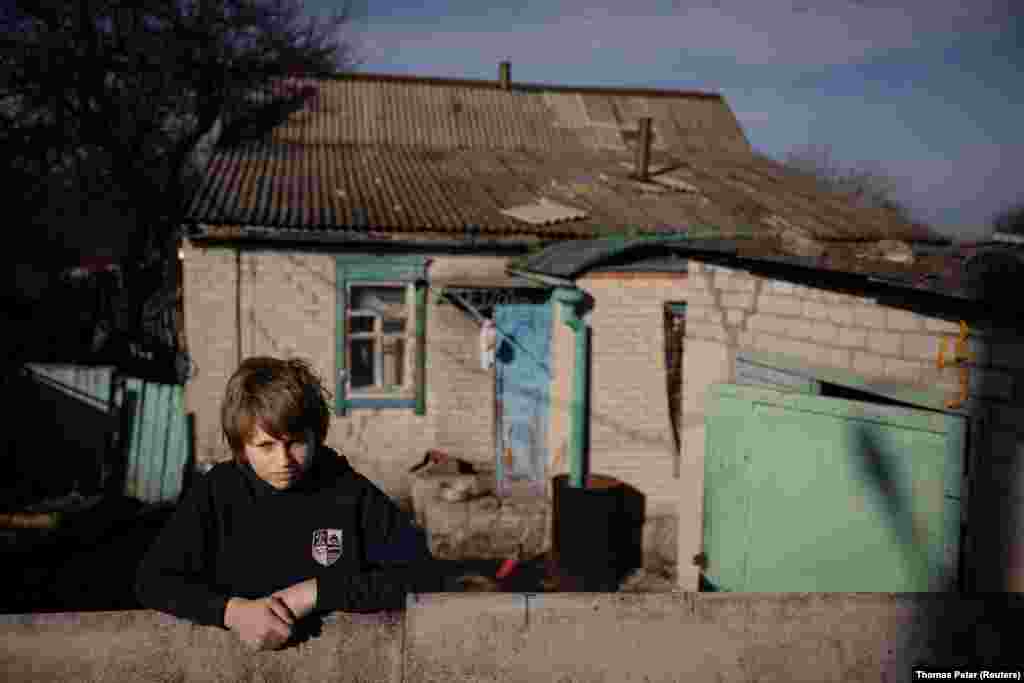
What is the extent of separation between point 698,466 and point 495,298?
149 inches

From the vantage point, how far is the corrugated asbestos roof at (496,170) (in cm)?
897

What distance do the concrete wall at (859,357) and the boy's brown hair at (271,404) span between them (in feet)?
9.61

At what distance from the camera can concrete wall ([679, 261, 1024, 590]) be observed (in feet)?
10.3

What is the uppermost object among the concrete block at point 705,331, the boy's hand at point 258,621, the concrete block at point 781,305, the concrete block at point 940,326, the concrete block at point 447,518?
the concrete block at point 781,305

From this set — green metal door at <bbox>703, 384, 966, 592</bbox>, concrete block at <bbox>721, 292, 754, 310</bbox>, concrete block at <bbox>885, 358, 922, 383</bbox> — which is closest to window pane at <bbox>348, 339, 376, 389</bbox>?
concrete block at <bbox>721, 292, 754, 310</bbox>

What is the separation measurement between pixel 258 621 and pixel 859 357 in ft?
11.2

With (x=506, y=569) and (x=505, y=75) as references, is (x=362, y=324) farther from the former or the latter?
(x=505, y=75)

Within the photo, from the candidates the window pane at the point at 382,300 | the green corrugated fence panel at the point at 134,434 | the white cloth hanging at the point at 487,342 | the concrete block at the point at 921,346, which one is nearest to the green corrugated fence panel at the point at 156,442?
the green corrugated fence panel at the point at 134,434

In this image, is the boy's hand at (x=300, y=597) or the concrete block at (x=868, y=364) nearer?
the boy's hand at (x=300, y=597)

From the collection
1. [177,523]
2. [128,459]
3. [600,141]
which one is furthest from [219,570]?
[600,141]

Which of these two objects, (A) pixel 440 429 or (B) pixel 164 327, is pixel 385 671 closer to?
(A) pixel 440 429

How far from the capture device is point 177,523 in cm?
181

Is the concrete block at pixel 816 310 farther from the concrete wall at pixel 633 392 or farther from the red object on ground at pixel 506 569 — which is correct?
the red object on ground at pixel 506 569

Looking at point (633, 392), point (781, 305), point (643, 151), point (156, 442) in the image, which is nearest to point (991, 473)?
point (781, 305)
